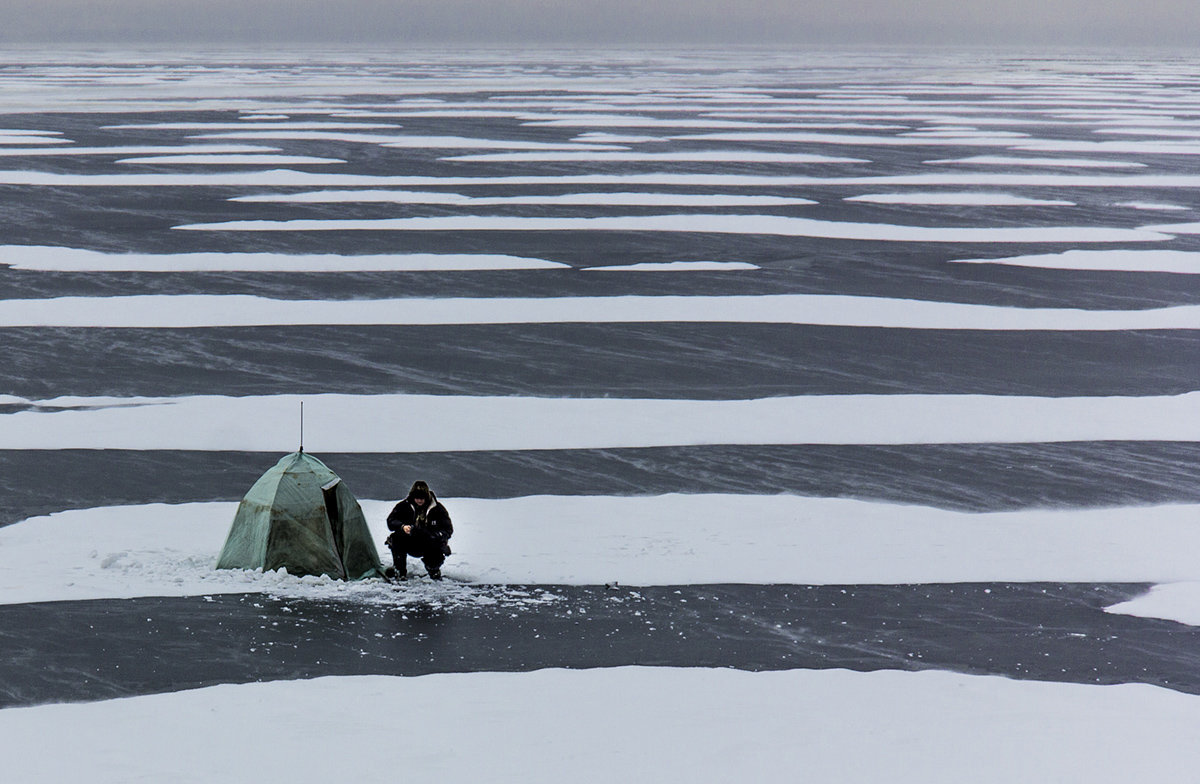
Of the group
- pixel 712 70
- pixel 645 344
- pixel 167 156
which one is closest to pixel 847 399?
pixel 645 344

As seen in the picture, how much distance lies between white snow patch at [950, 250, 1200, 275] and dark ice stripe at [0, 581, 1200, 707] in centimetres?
962

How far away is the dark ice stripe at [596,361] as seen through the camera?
10477 mm

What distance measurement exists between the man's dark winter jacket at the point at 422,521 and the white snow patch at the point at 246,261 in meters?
8.90

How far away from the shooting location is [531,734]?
5.26 meters

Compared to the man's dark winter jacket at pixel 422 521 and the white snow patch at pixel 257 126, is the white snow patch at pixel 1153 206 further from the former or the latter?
the white snow patch at pixel 257 126

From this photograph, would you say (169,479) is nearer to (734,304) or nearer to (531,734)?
(531,734)

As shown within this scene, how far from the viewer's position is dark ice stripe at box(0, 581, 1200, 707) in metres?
5.77

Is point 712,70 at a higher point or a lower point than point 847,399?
higher

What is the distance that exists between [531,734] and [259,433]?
14.4 feet

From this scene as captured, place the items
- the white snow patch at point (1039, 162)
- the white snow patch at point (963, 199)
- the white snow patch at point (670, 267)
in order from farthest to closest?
the white snow patch at point (1039, 162), the white snow patch at point (963, 199), the white snow patch at point (670, 267)

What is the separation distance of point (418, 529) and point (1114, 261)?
37.9ft

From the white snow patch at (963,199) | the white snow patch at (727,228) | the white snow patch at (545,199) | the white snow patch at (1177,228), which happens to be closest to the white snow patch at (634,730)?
the white snow patch at (727,228)

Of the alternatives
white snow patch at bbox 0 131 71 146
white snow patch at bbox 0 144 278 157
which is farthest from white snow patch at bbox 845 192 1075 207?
white snow patch at bbox 0 131 71 146

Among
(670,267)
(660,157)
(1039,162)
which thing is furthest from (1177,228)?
(660,157)
